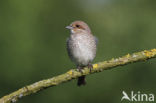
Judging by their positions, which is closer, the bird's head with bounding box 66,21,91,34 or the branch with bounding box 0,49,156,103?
the branch with bounding box 0,49,156,103

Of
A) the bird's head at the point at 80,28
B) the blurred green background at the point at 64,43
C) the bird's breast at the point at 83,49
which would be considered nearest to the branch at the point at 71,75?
the bird's breast at the point at 83,49

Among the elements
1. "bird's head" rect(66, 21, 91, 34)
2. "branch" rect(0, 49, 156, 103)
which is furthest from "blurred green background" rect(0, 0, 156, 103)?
"branch" rect(0, 49, 156, 103)

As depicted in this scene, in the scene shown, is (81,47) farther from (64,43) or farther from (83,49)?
(64,43)

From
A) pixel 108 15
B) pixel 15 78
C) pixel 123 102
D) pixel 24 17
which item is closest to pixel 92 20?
pixel 108 15

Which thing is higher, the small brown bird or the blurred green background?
the blurred green background

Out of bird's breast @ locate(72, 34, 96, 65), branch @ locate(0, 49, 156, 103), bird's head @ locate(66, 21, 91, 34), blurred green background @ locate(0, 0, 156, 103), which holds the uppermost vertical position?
blurred green background @ locate(0, 0, 156, 103)

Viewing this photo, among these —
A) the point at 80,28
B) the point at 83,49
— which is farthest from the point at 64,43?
the point at 83,49

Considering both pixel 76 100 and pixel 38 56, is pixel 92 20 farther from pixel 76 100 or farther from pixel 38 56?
pixel 76 100

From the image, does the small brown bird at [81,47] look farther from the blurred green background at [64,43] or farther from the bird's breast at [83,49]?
the blurred green background at [64,43]

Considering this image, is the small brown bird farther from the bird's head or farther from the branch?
the branch
